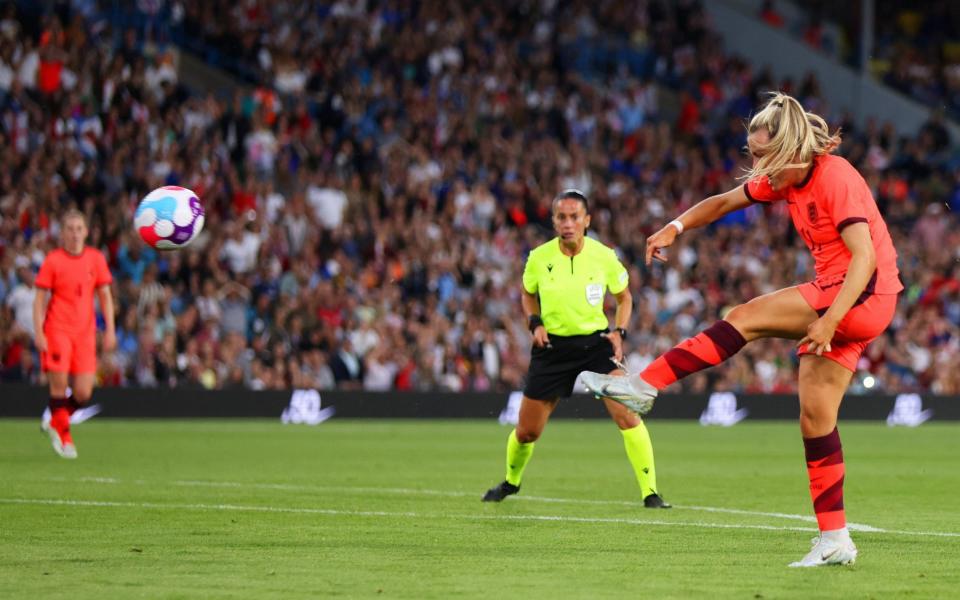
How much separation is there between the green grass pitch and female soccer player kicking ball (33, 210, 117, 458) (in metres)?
0.62

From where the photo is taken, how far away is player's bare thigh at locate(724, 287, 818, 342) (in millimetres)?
8102

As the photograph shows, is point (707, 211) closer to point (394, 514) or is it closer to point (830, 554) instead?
point (830, 554)

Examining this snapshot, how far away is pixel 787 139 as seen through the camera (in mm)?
8117

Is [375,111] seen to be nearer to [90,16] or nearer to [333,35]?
[333,35]

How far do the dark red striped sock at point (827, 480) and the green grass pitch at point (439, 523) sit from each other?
11.9 inches

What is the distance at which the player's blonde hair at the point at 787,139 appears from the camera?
811cm

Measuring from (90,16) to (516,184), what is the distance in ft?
27.4

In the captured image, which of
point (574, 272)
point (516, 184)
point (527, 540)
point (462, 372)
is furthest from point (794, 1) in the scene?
point (527, 540)

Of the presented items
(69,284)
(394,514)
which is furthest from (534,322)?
(69,284)

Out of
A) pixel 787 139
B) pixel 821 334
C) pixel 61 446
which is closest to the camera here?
pixel 821 334

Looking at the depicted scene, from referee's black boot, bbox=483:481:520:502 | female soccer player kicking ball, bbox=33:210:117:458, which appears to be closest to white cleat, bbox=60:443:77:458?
female soccer player kicking ball, bbox=33:210:117:458

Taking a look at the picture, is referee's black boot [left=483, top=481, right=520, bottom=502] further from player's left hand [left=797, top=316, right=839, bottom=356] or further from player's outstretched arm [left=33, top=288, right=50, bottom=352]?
player's outstretched arm [left=33, top=288, right=50, bottom=352]

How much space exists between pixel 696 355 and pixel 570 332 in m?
4.11

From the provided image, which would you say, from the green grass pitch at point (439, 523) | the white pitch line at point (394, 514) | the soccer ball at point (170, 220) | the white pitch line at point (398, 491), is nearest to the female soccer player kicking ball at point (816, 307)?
the green grass pitch at point (439, 523)
